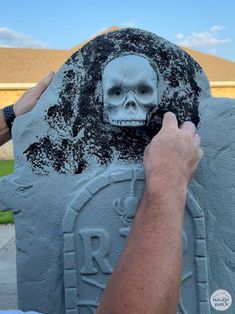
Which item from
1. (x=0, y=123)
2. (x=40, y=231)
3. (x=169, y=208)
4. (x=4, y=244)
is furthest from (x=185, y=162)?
(x=4, y=244)

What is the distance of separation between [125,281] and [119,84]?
0.86 metres

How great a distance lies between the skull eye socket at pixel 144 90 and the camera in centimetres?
170

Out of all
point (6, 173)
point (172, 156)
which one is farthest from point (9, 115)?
point (6, 173)

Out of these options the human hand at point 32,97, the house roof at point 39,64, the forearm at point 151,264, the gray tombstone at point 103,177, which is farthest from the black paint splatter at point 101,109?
the house roof at point 39,64

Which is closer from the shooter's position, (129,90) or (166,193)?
(166,193)

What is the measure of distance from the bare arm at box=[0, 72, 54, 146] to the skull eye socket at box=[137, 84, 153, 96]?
48cm

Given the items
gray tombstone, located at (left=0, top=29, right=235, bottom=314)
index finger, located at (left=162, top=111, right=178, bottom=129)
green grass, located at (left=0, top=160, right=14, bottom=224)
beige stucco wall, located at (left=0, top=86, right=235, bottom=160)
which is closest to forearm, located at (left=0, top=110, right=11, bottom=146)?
gray tombstone, located at (left=0, top=29, right=235, bottom=314)

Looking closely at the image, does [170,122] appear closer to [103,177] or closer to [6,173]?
[103,177]

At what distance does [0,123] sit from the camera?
2.14m

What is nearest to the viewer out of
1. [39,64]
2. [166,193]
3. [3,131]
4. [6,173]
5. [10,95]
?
[166,193]

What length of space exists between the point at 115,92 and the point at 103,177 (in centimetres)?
34

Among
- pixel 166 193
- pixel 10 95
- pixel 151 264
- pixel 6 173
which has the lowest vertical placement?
pixel 6 173

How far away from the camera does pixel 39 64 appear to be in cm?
2036

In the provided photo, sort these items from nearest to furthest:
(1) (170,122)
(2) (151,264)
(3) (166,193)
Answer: (2) (151,264) → (3) (166,193) → (1) (170,122)
